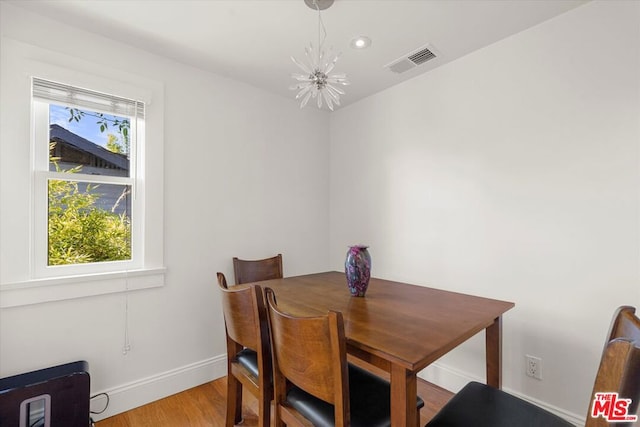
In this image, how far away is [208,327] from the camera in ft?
7.94

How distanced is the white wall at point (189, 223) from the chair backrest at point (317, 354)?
1.45 m

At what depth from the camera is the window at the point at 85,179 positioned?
6.01 ft

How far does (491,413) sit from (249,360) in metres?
1.12

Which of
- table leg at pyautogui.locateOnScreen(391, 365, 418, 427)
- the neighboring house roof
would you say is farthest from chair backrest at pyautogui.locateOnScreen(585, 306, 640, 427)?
the neighboring house roof

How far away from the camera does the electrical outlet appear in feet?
6.08

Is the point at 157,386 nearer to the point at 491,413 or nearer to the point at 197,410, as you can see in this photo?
the point at 197,410

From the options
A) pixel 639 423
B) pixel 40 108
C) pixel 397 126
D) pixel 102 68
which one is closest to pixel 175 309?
pixel 40 108

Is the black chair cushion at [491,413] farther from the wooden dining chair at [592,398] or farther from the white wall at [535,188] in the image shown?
the white wall at [535,188]

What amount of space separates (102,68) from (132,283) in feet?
4.70

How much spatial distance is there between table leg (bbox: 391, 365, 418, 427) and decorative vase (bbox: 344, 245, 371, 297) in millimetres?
673

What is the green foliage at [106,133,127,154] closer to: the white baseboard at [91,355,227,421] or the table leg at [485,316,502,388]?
the white baseboard at [91,355,227,421]

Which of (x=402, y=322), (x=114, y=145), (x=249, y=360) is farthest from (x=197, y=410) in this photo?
(x=114, y=145)

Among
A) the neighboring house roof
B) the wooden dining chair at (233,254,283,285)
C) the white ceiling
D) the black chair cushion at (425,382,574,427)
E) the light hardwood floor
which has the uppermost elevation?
the white ceiling

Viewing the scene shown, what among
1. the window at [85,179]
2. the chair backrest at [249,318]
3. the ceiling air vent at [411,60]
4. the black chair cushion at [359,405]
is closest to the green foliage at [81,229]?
the window at [85,179]
